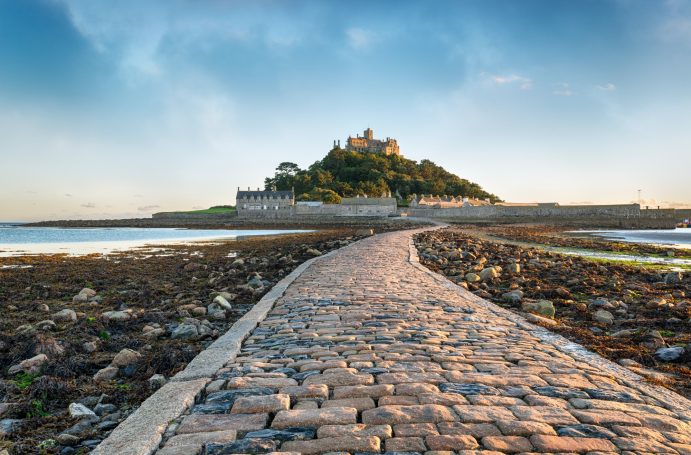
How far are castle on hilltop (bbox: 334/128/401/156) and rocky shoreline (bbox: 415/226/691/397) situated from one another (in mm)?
119544

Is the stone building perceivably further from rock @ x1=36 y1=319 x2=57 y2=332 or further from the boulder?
rock @ x1=36 y1=319 x2=57 y2=332

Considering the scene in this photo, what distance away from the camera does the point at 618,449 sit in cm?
246

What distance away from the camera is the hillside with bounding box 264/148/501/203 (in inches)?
4003

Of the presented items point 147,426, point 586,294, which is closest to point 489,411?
point 147,426

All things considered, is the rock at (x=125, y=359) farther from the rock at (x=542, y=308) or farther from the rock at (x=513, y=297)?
the rock at (x=513, y=297)

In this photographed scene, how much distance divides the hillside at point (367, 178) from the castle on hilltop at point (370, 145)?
37.6ft

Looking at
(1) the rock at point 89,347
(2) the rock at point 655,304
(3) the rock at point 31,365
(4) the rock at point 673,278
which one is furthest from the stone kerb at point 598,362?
(4) the rock at point 673,278

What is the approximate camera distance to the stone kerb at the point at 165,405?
8.52ft

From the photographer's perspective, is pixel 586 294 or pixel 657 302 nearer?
pixel 657 302

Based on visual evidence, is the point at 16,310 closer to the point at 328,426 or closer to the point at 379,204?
the point at 328,426

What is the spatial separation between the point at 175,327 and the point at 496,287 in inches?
256

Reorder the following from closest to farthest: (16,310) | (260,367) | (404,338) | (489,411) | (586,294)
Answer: (489,411) → (260,367) → (404,338) → (16,310) → (586,294)

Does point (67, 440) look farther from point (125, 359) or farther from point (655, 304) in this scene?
point (655, 304)

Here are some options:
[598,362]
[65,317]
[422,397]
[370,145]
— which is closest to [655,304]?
[598,362]
